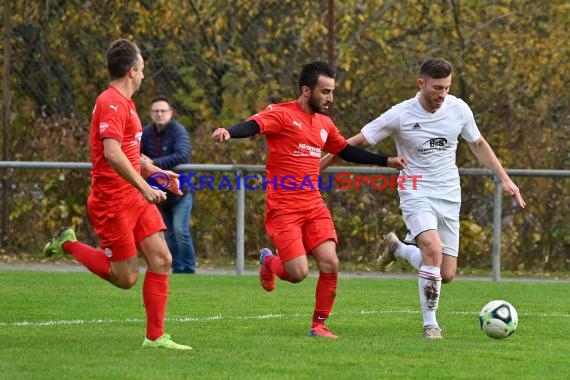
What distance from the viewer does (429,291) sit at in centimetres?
946

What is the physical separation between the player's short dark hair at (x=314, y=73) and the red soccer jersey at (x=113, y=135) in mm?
1553

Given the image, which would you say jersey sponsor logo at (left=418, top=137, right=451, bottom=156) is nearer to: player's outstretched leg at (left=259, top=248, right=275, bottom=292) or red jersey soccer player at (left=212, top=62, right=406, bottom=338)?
red jersey soccer player at (left=212, top=62, right=406, bottom=338)

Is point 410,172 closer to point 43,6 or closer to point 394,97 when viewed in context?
point 394,97

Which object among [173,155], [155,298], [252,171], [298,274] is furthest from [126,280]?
[252,171]

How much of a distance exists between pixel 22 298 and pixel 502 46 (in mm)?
8070

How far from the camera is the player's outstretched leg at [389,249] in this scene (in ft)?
37.1

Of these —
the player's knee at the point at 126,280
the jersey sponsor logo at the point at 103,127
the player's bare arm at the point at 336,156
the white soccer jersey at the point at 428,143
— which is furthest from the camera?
the player's bare arm at the point at 336,156

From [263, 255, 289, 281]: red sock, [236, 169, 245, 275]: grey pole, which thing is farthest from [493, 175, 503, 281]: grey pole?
[263, 255, 289, 281]: red sock

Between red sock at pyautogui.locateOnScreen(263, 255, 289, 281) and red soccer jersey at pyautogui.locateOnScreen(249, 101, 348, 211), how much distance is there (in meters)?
0.43

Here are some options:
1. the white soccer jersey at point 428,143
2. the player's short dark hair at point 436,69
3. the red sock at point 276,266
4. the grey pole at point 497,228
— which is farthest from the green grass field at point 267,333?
the player's short dark hair at point 436,69

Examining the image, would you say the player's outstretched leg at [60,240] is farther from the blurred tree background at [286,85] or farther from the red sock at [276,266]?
the blurred tree background at [286,85]

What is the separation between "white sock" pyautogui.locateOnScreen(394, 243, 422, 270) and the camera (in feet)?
34.7

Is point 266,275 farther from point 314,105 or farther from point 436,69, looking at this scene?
point 436,69

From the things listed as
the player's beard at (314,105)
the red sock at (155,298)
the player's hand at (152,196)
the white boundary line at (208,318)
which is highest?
the player's beard at (314,105)
